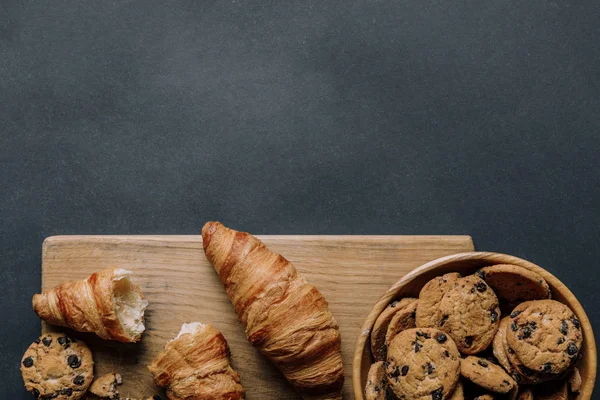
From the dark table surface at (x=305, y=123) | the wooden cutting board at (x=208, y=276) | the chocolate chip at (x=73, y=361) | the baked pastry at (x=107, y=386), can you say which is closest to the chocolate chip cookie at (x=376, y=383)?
the wooden cutting board at (x=208, y=276)

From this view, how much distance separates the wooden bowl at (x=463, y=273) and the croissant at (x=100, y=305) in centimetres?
88

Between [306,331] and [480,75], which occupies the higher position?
[480,75]

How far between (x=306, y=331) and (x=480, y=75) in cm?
138

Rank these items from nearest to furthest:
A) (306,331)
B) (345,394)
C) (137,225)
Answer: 1. (306,331)
2. (345,394)
3. (137,225)

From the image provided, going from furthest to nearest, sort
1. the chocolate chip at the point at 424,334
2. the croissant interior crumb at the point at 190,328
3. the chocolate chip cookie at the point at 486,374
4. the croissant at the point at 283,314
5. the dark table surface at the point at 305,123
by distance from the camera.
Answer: the dark table surface at the point at 305,123
the croissant interior crumb at the point at 190,328
the croissant at the point at 283,314
the chocolate chip at the point at 424,334
the chocolate chip cookie at the point at 486,374

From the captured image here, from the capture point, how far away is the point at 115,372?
7.86ft

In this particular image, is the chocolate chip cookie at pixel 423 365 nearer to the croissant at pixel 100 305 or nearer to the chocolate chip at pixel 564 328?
the chocolate chip at pixel 564 328

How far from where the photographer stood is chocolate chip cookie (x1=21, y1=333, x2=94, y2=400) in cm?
233

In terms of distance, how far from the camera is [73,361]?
2322 mm

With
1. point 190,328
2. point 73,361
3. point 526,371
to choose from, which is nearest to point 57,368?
point 73,361

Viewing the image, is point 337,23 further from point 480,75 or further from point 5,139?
point 5,139

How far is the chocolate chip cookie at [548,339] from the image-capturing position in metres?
1.90

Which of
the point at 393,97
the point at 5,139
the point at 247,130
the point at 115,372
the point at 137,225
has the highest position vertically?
the point at 393,97

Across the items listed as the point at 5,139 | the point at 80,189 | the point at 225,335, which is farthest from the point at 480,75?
the point at 5,139
